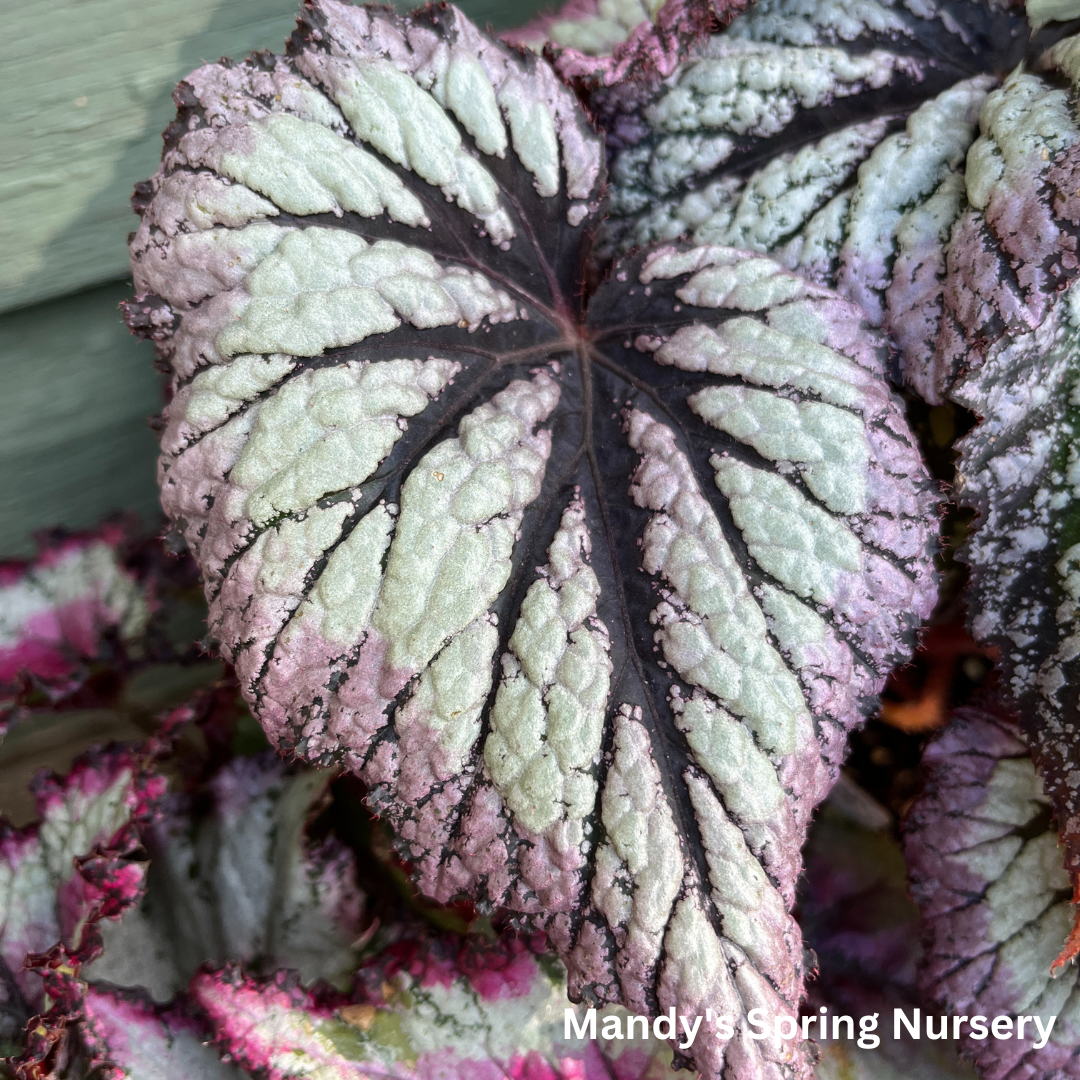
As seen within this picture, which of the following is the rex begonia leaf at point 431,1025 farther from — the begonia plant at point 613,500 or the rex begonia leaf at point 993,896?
the rex begonia leaf at point 993,896

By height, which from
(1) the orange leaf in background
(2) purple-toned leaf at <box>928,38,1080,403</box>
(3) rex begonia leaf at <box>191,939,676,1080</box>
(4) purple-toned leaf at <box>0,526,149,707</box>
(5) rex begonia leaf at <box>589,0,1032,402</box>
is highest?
(5) rex begonia leaf at <box>589,0,1032,402</box>

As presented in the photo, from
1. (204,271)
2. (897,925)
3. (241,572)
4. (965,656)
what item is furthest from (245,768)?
(965,656)

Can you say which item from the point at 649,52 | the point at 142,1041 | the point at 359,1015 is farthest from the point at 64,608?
the point at 649,52

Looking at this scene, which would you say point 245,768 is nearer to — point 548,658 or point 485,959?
point 485,959

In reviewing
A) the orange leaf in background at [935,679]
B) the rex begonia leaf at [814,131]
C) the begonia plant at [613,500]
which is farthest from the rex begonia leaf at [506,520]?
the orange leaf in background at [935,679]

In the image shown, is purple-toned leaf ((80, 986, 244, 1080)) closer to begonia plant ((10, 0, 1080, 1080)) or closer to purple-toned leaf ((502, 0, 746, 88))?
begonia plant ((10, 0, 1080, 1080))

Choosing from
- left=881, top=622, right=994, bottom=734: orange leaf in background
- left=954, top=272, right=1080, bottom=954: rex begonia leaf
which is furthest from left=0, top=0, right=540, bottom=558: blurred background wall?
left=881, top=622, right=994, bottom=734: orange leaf in background
